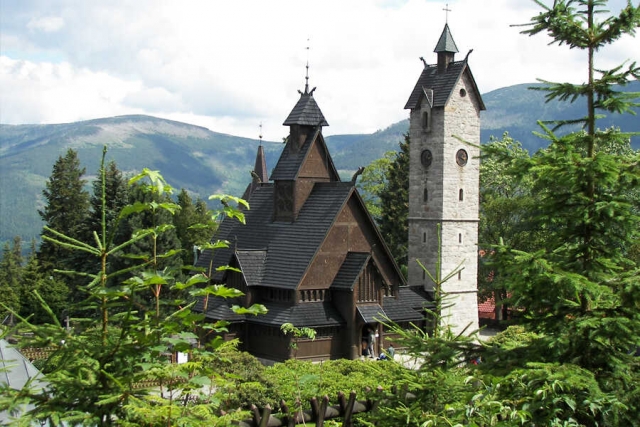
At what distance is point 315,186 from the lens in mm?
34688

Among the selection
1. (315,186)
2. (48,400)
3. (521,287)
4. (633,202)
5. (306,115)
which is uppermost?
(306,115)

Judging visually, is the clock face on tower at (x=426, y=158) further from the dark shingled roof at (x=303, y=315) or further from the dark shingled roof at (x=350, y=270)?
the dark shingled roof at (x=303, y=315)

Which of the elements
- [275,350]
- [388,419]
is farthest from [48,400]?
[275,350]

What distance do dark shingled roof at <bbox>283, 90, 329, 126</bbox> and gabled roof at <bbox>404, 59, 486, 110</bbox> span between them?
6.17 meters

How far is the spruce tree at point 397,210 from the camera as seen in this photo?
51.2 m

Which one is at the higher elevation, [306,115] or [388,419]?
[306,115]

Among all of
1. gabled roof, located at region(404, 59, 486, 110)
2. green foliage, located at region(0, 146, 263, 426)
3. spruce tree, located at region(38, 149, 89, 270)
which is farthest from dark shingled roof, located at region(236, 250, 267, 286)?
spruce tree, located at region(38, 149, 89, 270)

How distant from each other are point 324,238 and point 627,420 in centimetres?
2500

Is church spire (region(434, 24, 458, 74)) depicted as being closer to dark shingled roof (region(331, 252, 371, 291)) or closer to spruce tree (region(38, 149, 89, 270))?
dark shingled roof (region(331, 252, 371, 291))

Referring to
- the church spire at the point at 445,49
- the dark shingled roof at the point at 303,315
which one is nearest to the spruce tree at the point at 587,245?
the dark shingled roof at the point at 303,315

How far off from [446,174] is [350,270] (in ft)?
28.2

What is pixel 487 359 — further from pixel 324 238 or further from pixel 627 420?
pixel 324 238

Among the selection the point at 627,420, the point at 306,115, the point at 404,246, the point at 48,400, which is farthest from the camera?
the point at 404,246

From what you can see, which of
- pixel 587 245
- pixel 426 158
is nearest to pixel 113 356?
pixel 587 245
